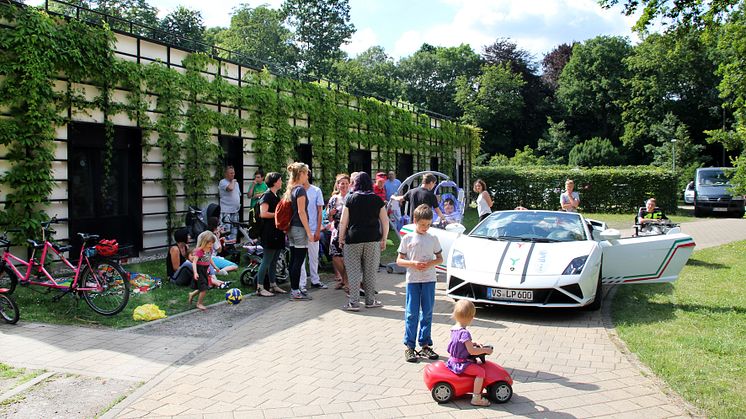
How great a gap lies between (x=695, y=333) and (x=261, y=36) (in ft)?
226

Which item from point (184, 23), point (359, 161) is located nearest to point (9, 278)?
point (359, 161)

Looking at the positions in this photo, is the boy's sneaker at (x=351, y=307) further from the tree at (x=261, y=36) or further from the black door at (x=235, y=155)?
the tree at (x=261, y=36)

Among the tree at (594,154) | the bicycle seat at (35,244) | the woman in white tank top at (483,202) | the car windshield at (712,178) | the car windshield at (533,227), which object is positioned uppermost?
the tree at (594,154)

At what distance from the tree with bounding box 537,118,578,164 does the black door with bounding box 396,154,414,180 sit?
33.1m

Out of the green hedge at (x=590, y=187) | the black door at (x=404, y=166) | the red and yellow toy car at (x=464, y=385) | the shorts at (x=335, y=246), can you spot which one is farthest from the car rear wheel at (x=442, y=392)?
the green hedge at (x=590, y=187)

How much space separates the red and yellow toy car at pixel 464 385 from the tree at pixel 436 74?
64835mm

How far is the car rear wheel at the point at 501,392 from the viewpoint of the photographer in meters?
4.56

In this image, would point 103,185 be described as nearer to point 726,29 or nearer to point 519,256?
point 519,256

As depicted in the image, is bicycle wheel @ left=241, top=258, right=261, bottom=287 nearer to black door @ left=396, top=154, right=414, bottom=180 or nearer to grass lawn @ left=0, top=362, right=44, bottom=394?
grass lawn @ left=0, top=362, right=44, bottom=394

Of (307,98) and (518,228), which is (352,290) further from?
(307,98)

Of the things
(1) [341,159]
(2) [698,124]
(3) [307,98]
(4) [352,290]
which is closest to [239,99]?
(3) [307,98]

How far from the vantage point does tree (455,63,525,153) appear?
60.2 metres

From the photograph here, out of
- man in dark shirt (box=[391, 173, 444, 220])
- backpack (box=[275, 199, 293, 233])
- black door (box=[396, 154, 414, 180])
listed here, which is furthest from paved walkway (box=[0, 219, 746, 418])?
black door (box=[396, 154, 414, 180])

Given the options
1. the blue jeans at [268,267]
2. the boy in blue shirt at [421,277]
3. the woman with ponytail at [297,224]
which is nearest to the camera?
the boy in blue shirt at [421,277]
